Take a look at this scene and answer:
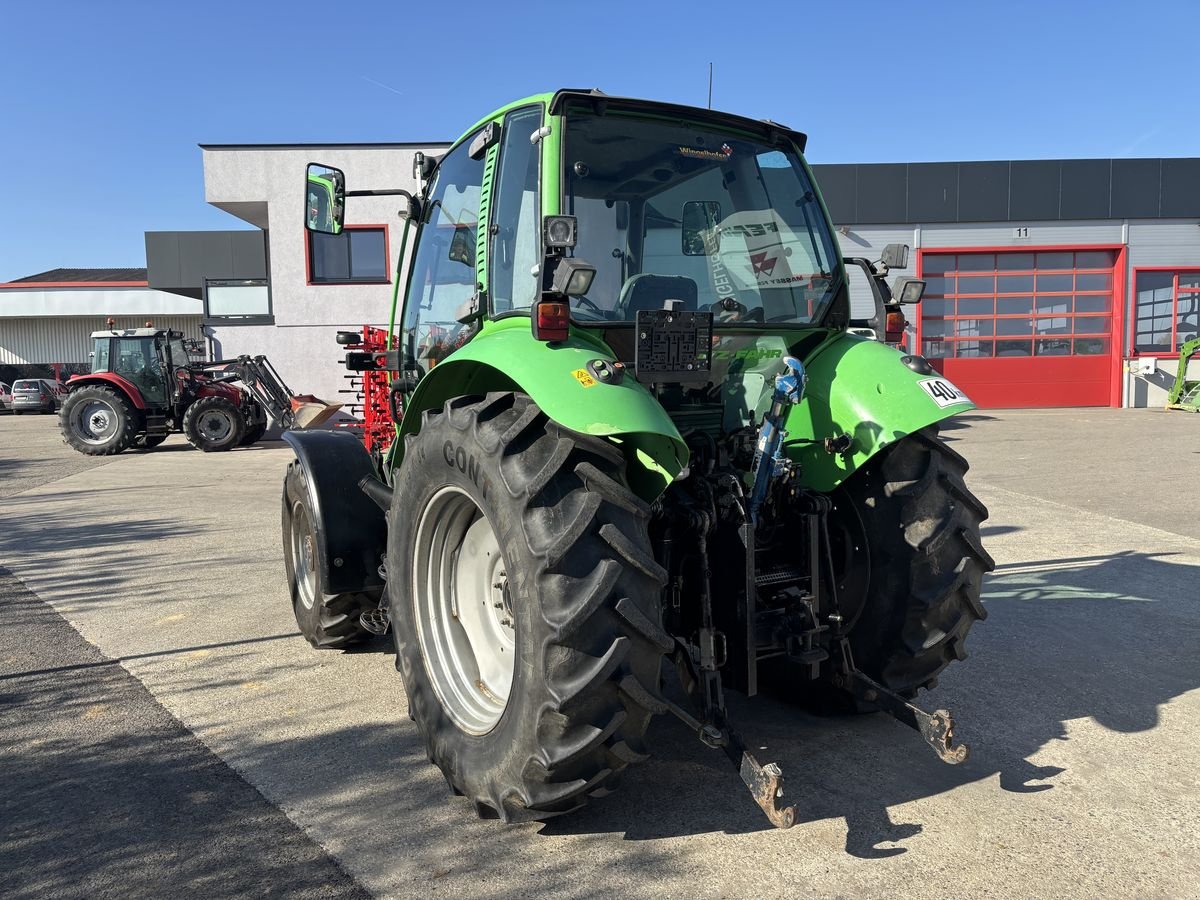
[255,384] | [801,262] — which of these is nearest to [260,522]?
[801,262]

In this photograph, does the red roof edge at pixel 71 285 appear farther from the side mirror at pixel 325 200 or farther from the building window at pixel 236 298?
the side mirror at pixel 325 200

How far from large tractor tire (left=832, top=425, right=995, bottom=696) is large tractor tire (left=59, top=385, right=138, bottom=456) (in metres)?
16.2

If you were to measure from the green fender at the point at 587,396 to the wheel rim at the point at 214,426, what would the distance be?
1484 cm

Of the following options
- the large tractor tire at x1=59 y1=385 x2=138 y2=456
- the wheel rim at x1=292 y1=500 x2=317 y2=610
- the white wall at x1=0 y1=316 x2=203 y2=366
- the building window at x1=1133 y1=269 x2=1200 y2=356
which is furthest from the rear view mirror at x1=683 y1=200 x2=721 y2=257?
the white wall at x1=0 y1=316 x2=203 y2=366

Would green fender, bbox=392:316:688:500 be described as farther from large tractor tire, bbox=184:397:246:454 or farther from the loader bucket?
large tractor tire, bbox=184:397:246:454

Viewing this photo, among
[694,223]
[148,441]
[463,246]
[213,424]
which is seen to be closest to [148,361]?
[148,441]

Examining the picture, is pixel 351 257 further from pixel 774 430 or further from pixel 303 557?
pixel 774 430

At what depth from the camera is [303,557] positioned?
475 cm

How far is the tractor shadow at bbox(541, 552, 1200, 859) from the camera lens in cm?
288

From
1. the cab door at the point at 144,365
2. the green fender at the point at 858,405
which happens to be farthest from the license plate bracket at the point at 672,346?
the cab door at the point at 144,365

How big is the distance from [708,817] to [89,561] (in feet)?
19.2

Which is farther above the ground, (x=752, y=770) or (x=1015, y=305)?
(x=1015, y=305)

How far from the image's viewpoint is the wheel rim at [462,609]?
3.11 metres

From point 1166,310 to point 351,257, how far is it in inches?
739
